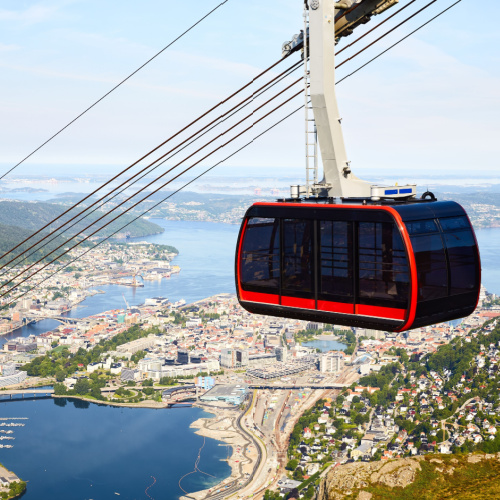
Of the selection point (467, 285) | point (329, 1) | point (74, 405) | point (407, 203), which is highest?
point (329, 1)

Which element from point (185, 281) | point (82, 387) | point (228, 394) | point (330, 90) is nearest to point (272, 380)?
point (228, 394)

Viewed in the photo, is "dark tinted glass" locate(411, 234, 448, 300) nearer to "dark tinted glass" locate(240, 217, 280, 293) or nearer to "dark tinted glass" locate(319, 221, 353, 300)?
"dark tinted glass" locate(319, 221, 353, 300)

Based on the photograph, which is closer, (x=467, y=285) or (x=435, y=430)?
(x=467, y=285)

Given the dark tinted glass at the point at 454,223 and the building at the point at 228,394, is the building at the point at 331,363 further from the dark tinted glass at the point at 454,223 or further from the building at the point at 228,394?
the dark tinted glass at the point at 454,223

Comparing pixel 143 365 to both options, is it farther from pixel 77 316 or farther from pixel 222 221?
pixel 222 221

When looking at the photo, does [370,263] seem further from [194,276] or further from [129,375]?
[194,276]

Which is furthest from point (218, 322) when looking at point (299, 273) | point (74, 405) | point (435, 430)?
point (299, 273)

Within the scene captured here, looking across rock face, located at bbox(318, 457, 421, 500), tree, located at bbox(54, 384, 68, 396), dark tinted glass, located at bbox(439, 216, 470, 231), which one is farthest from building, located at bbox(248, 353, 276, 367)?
dark tinted glass, located at bbox(439, 216, 470, 231)

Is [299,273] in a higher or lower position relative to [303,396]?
higher
